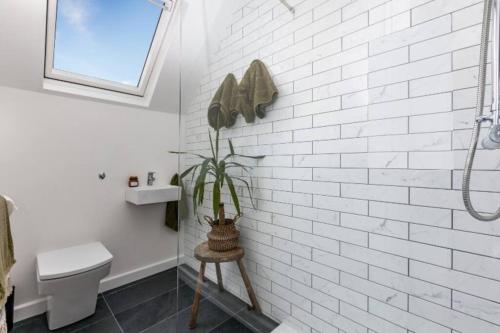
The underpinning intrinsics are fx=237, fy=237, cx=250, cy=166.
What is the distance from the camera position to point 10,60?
162 centimetres

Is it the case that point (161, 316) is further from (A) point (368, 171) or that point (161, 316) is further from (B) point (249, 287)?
(A) point (368, 171)

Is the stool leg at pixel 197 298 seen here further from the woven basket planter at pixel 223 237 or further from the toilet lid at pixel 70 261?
the toilet lid at pixel 70 261

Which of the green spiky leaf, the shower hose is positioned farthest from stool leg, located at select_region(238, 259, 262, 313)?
the shower hose

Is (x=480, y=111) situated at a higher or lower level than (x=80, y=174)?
higher

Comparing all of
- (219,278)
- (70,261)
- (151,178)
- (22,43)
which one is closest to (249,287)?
(219,278)

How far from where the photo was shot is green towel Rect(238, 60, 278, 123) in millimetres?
1542

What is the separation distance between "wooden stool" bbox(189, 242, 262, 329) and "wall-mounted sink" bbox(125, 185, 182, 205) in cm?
68

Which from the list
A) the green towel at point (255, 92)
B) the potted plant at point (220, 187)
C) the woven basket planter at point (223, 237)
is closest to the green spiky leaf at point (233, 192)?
the potted plant at point (220, 187)

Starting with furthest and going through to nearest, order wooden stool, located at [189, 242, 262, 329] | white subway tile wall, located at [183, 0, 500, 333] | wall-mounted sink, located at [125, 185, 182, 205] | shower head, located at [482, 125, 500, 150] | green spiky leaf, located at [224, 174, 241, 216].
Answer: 1. wall-mounted sink, located at [125, 185, 182, 205]
2. green spiky leaf, located at [224, 174, 241, 216]
3. wooden stool, located at [189, 242, 262, 329]
4. white subway tile wall, located at [183, 0, 500, 333]
5. shower head, located at [482, 125, 500, 150]

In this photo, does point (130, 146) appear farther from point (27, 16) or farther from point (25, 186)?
point (27, 16)

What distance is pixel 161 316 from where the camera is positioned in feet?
5.95

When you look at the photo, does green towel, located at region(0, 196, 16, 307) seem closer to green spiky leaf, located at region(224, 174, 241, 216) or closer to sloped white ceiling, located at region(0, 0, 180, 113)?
sloped white ceiling, located at region(0, 0, 180, 113)

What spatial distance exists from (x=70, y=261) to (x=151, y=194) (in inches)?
29.9

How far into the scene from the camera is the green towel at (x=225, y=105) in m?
1.75
